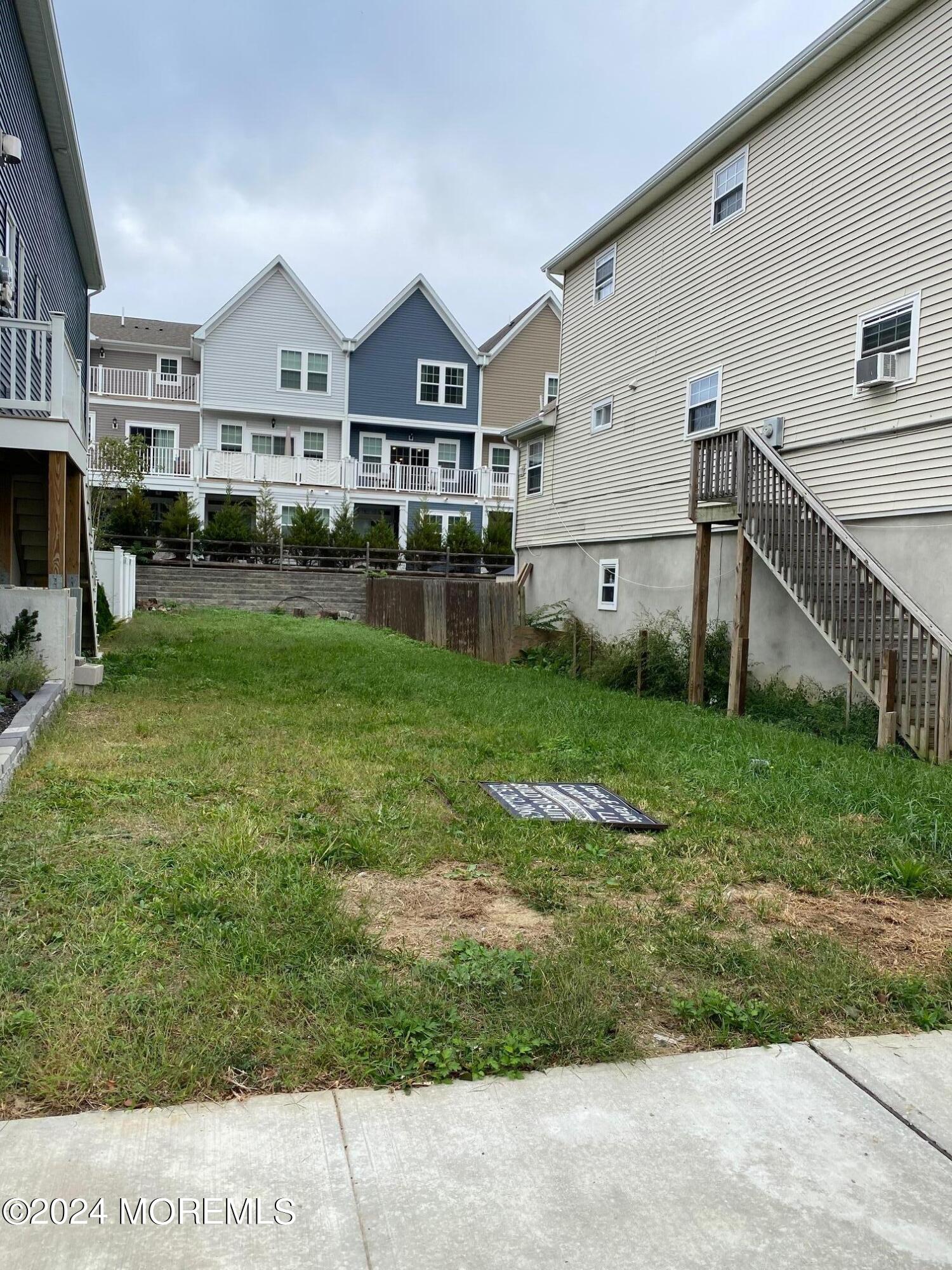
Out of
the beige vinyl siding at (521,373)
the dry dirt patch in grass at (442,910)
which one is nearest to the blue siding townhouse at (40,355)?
the dry dirt patch in grass at (442,910)

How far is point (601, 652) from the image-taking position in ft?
54.4

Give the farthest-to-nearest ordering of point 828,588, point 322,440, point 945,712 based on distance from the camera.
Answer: point 322,440, point 828,588, point 945,712

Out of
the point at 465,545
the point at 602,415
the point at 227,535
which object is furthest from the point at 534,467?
the point at 227,535

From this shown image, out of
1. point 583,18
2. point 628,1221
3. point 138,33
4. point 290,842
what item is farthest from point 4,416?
point 583,18

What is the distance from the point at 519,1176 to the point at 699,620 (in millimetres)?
11074

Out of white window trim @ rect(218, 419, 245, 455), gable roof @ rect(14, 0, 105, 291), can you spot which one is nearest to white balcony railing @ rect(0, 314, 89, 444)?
gable roof @ rect(14, 0, 105, 291)

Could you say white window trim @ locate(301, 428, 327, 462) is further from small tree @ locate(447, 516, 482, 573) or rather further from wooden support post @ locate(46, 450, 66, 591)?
wooden support post @ locate(46, 450, 66, 591)

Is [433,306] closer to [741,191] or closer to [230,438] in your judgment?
[230,438]

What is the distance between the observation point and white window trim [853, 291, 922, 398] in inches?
423

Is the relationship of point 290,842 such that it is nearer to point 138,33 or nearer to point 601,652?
point 601,652

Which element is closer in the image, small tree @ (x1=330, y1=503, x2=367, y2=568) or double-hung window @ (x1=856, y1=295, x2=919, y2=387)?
double-hung window @ (x1=856, y1=295, x2=919, y2=387)

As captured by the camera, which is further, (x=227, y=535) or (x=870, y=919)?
(x=227, y=535)

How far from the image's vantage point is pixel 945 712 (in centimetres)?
850

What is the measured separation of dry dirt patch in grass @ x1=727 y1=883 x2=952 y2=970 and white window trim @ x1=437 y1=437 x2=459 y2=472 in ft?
102
